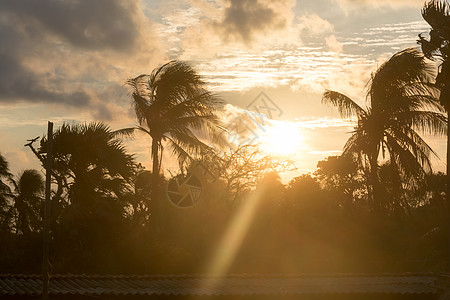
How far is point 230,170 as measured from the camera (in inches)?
1545

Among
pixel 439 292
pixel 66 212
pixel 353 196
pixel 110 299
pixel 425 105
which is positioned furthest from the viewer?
pixel 353 196

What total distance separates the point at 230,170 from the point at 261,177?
199 cm

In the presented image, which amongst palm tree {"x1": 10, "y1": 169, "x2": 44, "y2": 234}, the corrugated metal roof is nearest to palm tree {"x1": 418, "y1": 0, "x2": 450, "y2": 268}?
the corrugated metal roof

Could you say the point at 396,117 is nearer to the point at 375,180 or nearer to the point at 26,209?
the point at 375,180

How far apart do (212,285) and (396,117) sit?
14.1 m

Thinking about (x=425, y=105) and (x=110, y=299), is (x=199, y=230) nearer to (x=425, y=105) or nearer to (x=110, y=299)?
(x=425, y=105)

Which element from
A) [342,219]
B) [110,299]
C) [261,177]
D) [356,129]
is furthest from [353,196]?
[110,299]

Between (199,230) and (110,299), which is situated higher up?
(110,299)

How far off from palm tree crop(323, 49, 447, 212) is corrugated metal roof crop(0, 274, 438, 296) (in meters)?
9.84

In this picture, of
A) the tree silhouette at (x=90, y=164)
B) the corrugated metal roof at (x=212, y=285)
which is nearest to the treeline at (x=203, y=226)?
the tree silhouette at (x=90, y=164)

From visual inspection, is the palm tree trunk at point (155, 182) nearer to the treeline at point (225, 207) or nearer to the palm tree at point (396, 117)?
the treeline at point (225, 207)

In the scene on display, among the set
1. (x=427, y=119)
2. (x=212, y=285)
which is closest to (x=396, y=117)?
(x=427, y=119)

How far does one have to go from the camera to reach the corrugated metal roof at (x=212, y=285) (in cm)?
1331

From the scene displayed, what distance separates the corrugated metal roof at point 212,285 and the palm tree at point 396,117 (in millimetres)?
9835
